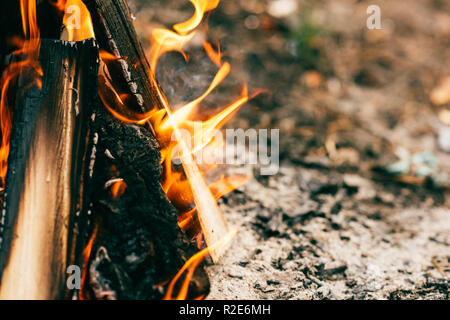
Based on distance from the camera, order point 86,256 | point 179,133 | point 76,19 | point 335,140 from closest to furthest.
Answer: point 86,256 → point 76,19 → point 179,133 → point 335,140

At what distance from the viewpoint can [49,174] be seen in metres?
1.32

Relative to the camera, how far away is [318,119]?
318 centimetres

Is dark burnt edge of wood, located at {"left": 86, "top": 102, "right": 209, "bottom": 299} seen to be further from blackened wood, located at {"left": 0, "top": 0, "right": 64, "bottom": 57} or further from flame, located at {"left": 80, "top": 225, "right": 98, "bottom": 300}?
blackened wood, located at {"left": 0, "top": 0, "right": 64, "bottom": 57}

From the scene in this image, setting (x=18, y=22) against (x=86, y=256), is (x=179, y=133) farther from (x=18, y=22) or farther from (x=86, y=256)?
(x=18, y=22)

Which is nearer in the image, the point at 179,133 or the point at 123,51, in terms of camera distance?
the point at 123,51

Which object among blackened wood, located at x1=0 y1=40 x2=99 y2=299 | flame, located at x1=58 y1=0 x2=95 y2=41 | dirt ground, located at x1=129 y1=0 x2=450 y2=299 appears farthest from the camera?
dirt ground, located at x1=129 y1=0 x2=450 y2=299

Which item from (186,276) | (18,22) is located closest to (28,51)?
(18,22)

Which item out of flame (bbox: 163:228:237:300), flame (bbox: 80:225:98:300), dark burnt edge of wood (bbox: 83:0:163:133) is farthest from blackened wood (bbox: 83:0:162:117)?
flame (bbox: 163:228:237:300)

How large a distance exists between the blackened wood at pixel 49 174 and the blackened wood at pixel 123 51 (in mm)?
83

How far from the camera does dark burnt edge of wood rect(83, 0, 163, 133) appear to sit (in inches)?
52.9

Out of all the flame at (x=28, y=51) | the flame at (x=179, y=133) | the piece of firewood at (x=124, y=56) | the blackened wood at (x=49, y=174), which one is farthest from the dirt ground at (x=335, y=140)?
the blackened wood at (x=49, y=174)

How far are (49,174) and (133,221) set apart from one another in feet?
1.30

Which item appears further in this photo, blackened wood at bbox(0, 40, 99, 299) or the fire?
the fire

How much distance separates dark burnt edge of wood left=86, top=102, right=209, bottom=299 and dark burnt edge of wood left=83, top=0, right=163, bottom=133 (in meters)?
0.15
